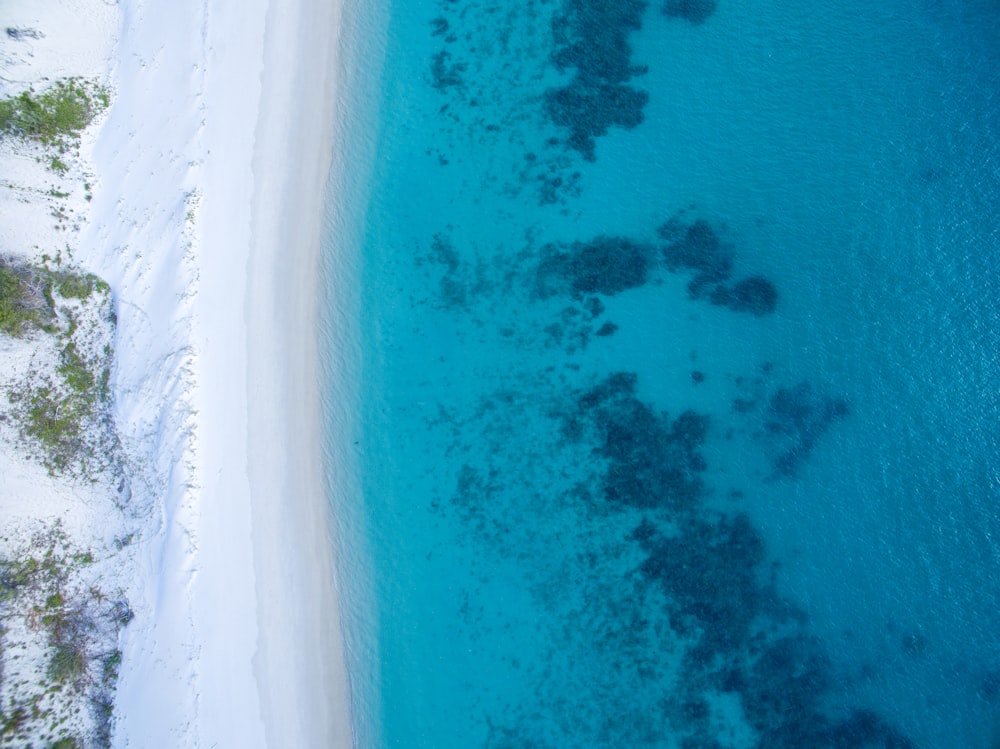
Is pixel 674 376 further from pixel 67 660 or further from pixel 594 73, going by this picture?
pixel 67 660

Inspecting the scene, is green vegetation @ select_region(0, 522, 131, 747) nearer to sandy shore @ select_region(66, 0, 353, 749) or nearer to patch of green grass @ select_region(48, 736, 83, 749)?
patch of green grass @ select_region(48, 736, 83, 749)

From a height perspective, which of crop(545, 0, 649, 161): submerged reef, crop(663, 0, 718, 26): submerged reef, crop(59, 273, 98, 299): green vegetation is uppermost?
crop(663, 0, 718, 26): submerged reef

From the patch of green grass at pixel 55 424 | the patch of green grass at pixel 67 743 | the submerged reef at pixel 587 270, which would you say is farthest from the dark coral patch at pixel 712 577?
the patch of green grass at pixel 55 424

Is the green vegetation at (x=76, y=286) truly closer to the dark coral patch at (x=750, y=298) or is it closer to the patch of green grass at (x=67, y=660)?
the patch of green grass at (x=67, y=660)

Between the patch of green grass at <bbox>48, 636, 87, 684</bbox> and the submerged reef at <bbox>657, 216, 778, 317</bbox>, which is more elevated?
the submerged reef at <bbox>657, 216, 778, 317</bbox>

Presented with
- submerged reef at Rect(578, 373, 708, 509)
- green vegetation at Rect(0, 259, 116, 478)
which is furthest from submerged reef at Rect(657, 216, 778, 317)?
green vegetation at Rect(0, 259, 116, 478)

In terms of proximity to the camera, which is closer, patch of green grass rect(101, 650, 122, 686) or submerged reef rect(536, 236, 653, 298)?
patch of green grass rect(101, 650, 122, 686)

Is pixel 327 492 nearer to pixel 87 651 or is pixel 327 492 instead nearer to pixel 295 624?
pixel 295 624

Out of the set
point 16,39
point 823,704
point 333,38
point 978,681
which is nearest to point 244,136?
point 333,38
